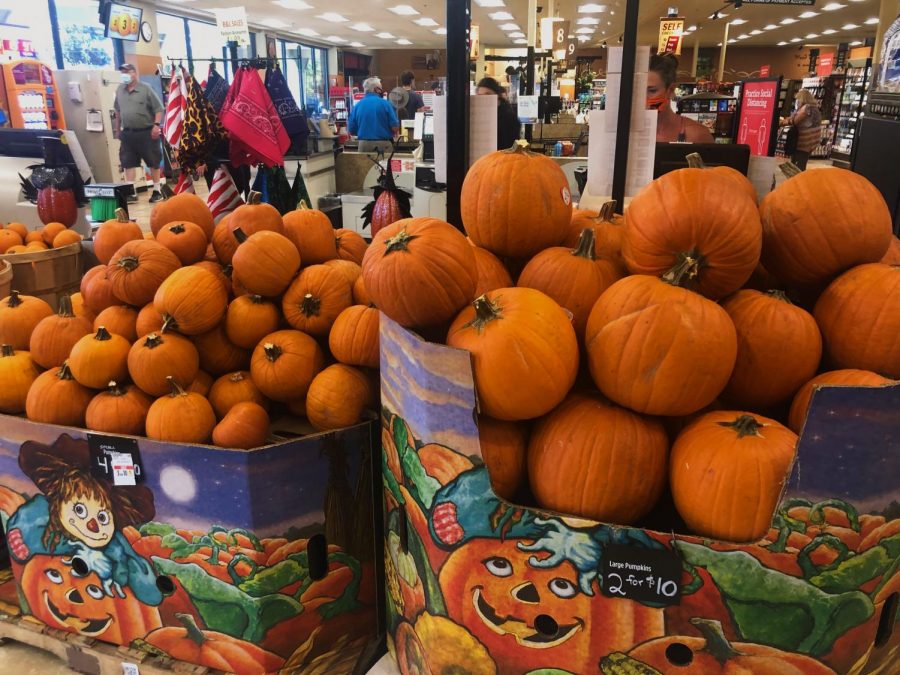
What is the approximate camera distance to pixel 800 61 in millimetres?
30000

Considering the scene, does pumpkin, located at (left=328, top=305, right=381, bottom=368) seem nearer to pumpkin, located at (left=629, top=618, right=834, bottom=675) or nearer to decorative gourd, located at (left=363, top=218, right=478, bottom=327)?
decorative gourd, located at (left=363, top=218, right=478, bottom=327)

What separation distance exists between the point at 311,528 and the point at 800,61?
35.2m

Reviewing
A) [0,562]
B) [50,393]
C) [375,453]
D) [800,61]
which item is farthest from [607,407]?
[800,61]

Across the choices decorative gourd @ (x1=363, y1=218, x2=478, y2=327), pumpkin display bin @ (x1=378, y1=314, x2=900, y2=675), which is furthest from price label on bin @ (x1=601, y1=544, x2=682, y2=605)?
decorative gourd @ (x1=363, y1=218, x2=478, y2=327)

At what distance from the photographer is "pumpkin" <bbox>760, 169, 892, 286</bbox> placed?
3.67 ft

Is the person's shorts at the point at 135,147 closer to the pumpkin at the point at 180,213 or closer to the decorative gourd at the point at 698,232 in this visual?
the pumpkin at the point at 180,213

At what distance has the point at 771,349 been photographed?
1.04 m

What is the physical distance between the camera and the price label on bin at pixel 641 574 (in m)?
0.89

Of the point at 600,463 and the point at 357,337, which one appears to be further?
the point at 357,337

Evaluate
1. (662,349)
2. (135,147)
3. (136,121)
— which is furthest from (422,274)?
(135,147)

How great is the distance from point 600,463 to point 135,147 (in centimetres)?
1099

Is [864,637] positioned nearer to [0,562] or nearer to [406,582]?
[406,582]

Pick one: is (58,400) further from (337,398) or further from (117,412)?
(337,398)

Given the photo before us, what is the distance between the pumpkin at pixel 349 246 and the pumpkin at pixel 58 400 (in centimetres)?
76
